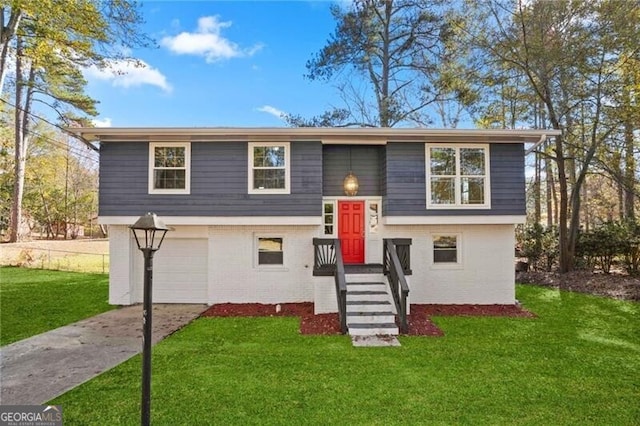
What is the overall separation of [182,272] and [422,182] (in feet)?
23.7

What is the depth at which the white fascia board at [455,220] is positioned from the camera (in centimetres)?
909

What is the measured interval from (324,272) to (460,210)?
13.6 ft

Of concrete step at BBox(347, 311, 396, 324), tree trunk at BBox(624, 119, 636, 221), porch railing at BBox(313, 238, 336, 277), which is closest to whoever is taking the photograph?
concrete step at BBox(347, 311, 396, 324)

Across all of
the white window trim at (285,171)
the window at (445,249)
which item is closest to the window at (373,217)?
the window at (445,249)

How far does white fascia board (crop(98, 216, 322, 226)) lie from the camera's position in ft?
29.4

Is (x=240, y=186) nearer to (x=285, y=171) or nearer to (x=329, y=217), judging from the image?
(x=285, y=171)

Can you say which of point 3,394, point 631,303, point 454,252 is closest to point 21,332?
point 3,394

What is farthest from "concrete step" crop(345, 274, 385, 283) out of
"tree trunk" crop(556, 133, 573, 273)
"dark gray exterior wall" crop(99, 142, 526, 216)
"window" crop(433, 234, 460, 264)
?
"tree trunk" crop(556, 133, 573, 273)

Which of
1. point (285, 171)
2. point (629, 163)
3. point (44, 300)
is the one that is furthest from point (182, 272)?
point (629, 163)

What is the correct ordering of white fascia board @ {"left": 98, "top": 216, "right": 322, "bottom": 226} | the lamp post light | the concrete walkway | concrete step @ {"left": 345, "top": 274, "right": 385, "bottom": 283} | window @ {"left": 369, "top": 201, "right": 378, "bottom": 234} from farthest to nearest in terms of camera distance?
window @ {"left": 369, "top": 201, "right": 378, "bottom": 234}, white fascia board @ {"left": 98, "top": 216, "right": 322, "bottom": 226}, concrete step @ {"left": 345, "top": 274, "right": 385, "bottom": 283}, the concrete walkway, the lamp post light

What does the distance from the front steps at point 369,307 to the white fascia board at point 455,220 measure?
168 cm

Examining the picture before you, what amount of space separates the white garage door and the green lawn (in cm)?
143

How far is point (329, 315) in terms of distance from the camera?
8.08m

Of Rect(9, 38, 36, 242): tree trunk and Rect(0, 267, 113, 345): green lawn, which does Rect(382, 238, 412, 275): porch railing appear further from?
Rect(9, 38, 36, 242): tree trunk
